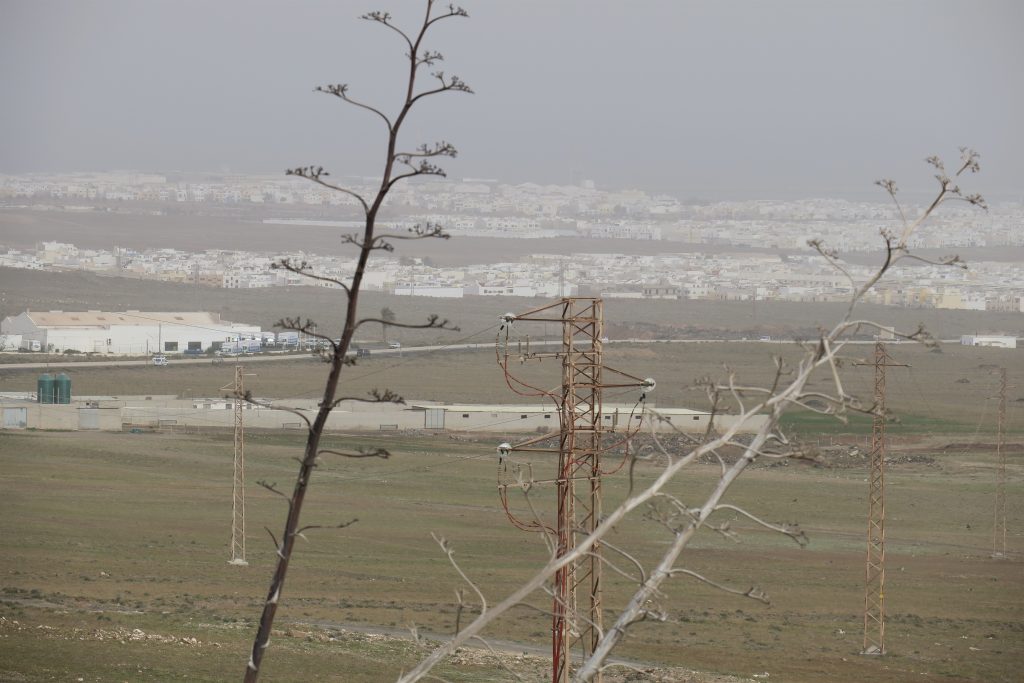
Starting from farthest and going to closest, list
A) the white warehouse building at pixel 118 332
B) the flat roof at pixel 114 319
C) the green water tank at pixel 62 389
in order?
1. the flat roof at pixel 114 319
2. the white warehouse building at pixel 118 332
3. the green water tank at pixel 62 389

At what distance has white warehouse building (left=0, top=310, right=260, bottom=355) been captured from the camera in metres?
79.2

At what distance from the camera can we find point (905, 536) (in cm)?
3650

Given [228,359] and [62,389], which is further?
[228,359]

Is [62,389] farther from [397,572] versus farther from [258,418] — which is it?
[397,572]

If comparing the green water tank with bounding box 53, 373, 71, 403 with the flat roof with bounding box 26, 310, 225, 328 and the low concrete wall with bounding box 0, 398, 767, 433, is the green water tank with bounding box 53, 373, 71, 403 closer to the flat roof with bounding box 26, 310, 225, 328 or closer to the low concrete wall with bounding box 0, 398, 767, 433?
the low concrete wall with bounding box 0, 398, 767, 433

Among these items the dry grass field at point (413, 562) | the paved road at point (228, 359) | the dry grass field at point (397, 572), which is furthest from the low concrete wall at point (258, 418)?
the paved road at point (228, 359)

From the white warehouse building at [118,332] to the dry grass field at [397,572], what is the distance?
3358 centimetres

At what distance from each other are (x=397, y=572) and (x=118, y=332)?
189ft

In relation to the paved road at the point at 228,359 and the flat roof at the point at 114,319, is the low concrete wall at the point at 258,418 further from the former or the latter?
the flat roof at the point at 114,319

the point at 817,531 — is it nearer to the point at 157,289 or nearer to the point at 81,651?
the point at 81,651

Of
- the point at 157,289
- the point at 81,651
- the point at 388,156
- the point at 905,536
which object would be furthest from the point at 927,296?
the point at 388,156

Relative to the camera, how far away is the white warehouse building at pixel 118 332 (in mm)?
79188

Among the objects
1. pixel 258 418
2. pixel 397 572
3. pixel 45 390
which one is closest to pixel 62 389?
pixel 45 390

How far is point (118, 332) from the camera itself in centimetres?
8244
